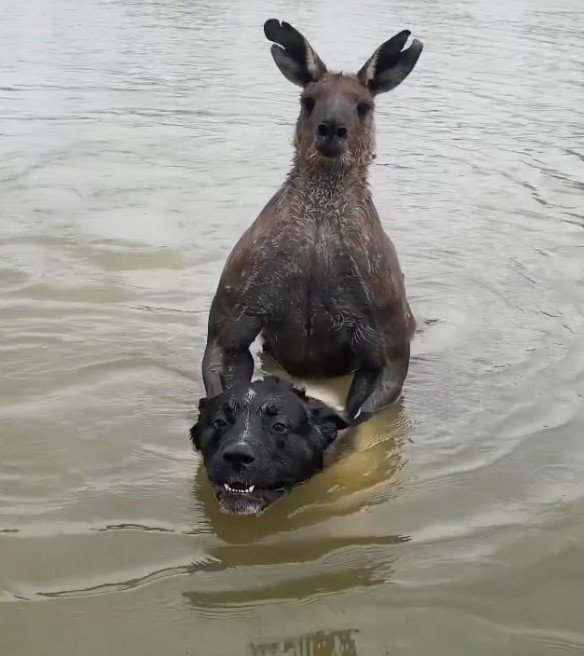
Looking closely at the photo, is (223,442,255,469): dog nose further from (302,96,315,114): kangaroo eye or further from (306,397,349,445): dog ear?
(302,96,315,114): kangaroo eye

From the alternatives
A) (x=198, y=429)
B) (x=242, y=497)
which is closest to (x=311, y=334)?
(x=198, y=429)

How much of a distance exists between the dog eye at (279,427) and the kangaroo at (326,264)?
2.53 ft

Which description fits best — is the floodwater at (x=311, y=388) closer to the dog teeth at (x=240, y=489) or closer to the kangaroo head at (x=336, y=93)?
the dog teeth at (x=240, y=489)

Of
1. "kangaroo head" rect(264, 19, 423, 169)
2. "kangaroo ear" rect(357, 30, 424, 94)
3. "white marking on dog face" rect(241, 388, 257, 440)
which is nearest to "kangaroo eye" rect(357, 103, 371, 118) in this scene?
"kangaroo head" rect(264, 19, 423, 169)

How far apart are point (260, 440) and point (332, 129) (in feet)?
5.87

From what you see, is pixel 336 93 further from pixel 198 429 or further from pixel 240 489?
pixel 240 489

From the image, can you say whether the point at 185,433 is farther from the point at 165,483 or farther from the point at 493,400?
the point at 493,400

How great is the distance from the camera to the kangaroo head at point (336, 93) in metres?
5.02

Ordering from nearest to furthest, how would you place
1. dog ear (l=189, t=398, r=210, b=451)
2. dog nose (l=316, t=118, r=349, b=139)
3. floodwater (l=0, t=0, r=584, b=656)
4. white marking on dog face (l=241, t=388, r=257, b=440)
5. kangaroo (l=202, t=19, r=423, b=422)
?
floodwater (l=0, t=0, r=584, b=656), white marking on dog face (l=241, t=388, r=257, b=440), dog ear (l=189, t=398, r=210, b=451), dog nose (l=316, t=118, r=349, b=139), kangaroo (l=202, t=19, r=423, b=422)

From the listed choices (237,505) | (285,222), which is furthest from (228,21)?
(237,505)

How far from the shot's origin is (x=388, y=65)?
5281mm

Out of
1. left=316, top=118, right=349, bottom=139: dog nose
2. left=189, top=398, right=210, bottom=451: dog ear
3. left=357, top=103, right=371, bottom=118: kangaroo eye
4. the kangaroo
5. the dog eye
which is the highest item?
left=357, top=103, right=371, bottom=118: kangaroo eye

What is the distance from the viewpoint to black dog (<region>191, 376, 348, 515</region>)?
4004 mm

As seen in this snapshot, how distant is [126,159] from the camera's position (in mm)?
10547
